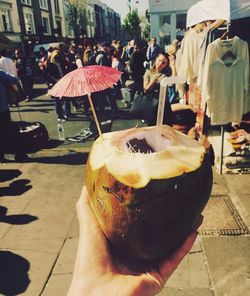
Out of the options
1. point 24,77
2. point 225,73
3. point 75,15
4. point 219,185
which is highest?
point 75,15

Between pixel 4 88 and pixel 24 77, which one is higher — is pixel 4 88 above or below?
above

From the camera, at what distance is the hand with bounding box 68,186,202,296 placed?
139cm

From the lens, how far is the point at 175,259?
4.82 feet

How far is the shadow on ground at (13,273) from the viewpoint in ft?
10.2

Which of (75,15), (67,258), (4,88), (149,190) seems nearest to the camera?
(149,190)

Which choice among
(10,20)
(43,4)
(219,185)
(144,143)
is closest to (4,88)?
(219,185)

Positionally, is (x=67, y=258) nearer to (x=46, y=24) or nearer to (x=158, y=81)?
(x=158, y=81)

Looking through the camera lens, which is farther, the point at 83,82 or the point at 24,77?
the point at 24,77

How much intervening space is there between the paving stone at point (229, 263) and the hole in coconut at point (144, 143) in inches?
79.4

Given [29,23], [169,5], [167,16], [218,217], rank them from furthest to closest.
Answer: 1. [29,23]
2. [167,16]
3. [169,5]
4. [218,217]

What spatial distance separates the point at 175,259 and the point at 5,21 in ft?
101

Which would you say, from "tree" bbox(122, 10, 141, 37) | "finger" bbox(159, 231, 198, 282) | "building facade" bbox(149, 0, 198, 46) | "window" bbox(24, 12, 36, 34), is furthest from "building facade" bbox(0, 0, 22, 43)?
"finger" bbox(159, 231, 198, 282)

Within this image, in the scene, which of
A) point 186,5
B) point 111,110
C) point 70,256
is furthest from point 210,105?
point 186,5

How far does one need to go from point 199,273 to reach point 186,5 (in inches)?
669
